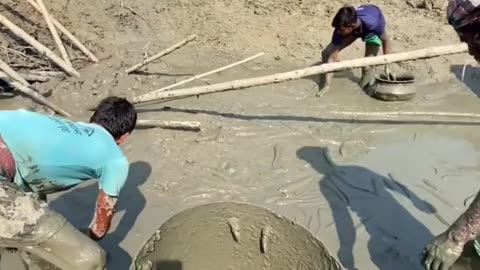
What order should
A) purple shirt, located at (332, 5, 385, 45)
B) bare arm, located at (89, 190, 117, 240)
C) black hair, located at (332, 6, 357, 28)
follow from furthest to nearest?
1. purple shirt, located at (332, 5, 385, 45)
2. black hair, located at (332, 6, 357, 28)
3. bare arm, located at (89, 190, 117, 240)

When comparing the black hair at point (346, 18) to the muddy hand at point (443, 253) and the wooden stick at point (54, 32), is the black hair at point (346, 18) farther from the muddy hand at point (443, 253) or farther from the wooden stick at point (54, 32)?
the muddy hand at point (443, 253)

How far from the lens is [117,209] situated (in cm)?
492

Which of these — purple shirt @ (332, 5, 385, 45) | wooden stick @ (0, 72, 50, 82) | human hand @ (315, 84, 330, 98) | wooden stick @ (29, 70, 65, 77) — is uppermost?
purple shirt @ (332, 5, 385, 45)

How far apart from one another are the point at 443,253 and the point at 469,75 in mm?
4518

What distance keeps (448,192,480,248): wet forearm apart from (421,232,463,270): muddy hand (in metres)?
0.03

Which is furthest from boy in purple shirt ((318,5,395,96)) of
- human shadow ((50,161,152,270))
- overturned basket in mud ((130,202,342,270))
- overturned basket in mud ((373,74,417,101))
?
overturned basket in mud ((130,202,342,270))

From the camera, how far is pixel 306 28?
8.08 meters

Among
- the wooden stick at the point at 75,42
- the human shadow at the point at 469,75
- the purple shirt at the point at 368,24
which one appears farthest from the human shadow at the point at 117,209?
the human shadow at the point at 469,75

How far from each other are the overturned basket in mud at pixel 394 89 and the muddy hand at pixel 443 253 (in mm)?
3442

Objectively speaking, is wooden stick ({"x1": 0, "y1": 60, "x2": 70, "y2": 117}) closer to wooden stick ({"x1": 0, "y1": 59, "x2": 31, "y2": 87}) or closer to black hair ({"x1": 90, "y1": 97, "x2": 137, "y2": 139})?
wooden stick ({"x1": 0, "y1": 59, "x2": 31, "y2": 87})

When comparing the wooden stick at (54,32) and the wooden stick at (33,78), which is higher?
the wooden stick at (54,32)

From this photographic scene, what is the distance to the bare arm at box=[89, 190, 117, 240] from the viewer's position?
11.6ft

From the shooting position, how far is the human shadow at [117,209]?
4496 millimetres

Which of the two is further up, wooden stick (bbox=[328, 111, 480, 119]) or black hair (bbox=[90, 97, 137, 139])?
black hair (bbox=[90, 97, 137, 139])
